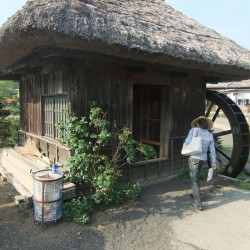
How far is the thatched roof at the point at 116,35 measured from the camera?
378 cm

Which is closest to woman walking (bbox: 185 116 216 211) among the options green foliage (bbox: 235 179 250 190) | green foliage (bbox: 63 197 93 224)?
green foliage (bbox: 235 179 250 190)

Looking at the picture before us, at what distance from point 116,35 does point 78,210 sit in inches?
116

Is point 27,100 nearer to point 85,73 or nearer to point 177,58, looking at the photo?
point 85,73

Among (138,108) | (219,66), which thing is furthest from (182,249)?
(138,108)

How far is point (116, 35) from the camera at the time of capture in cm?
427

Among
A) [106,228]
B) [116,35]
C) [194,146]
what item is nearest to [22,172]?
[106,228]

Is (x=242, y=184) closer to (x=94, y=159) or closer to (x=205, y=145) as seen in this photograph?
(x=205, y=145)

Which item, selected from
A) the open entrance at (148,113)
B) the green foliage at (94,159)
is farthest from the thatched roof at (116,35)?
the open entrance at (148,113)

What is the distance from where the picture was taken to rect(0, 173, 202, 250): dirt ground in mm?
3887

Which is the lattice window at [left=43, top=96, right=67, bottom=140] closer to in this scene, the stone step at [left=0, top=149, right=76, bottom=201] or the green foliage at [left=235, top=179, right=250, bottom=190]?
the stone step at [left=0, top=149, right=76, bottom=201]

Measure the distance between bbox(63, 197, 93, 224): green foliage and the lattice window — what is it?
69.1 inches

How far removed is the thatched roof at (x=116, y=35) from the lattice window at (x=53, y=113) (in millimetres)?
1154

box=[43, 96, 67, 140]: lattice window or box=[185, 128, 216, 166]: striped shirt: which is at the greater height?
box=[43, 96, 67, 140]: lattice window

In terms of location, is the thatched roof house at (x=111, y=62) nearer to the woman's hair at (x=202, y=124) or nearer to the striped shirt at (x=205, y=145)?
the woman's hair at (x=202, y=124)
